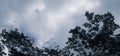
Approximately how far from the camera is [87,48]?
37906 millimetres

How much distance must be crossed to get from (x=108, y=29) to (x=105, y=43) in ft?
6.58

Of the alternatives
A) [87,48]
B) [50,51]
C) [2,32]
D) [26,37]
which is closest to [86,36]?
[87,48]

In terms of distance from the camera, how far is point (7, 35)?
136 ft

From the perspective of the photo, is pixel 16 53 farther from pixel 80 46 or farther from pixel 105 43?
pixel 105 43

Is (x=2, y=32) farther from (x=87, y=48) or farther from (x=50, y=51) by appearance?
(x=87, y=48)

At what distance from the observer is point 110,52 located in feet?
122

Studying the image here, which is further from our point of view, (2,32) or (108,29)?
(2,32)

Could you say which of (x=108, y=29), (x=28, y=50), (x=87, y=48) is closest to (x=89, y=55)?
(x=87, y=48)

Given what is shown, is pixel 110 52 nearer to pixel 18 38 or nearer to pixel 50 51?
pixel 50 51

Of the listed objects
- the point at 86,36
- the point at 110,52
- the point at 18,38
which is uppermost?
the point at 18,38

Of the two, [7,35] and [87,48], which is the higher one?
[7,35]

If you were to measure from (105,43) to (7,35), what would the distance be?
45.3 feet

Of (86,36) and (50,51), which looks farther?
(50,51)

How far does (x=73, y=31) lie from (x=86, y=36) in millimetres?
2349
